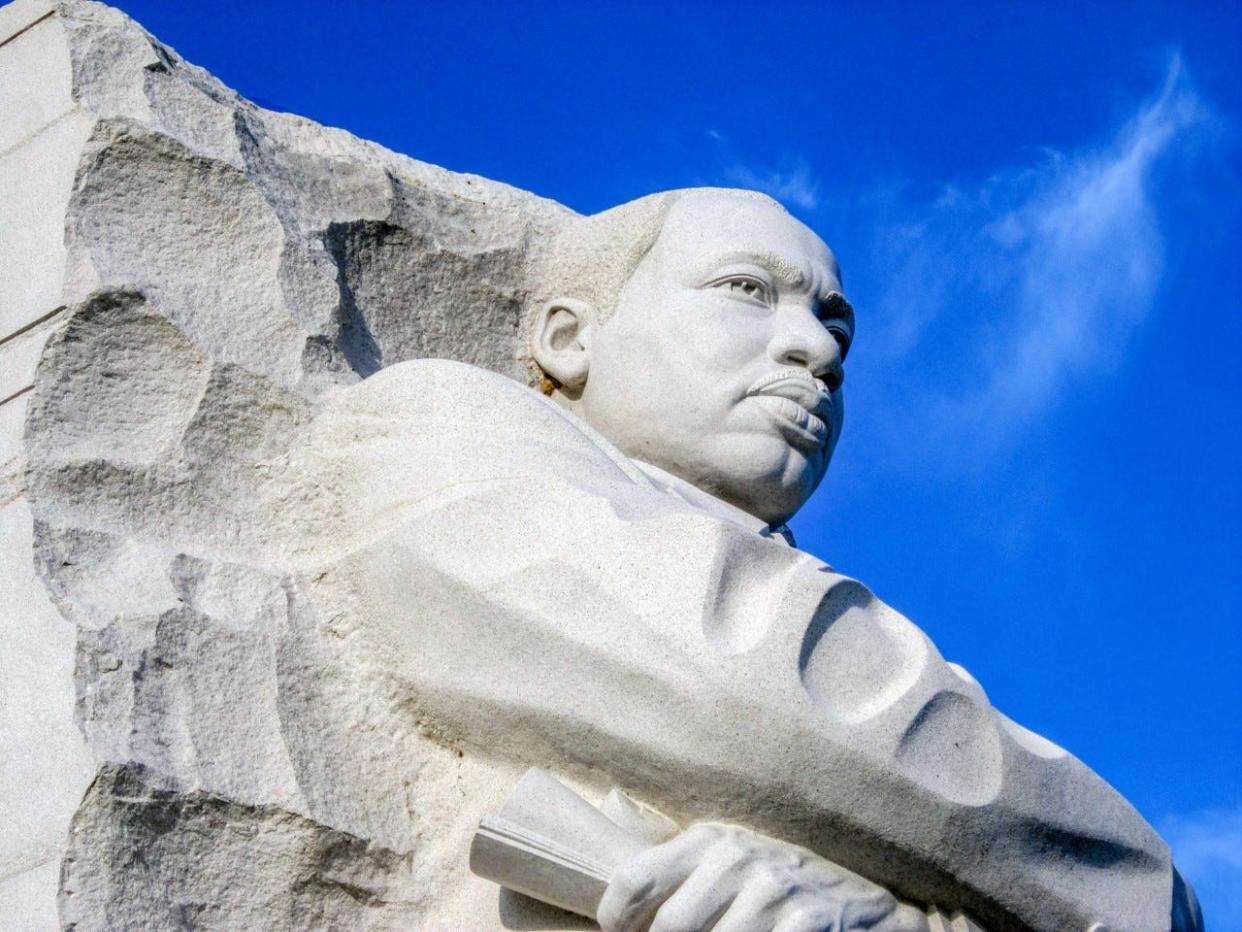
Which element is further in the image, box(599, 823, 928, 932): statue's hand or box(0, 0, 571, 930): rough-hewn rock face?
box(0, 0, 571, 930): rough-hewn rock face

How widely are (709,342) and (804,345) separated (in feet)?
0.68

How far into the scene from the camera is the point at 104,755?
3299 millimetres

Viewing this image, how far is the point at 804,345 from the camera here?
174 inches

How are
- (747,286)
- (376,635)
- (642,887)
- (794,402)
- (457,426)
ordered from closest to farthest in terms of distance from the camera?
1. (642,887)
2. (376,635)
3. (457,426)
4. (794,402)
5. (747,286)

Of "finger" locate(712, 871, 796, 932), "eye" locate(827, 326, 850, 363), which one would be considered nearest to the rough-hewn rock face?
"finger" locate(712, 871, 796, 932)

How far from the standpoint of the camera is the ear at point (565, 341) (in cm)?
478

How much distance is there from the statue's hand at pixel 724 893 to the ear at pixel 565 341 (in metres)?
1.68

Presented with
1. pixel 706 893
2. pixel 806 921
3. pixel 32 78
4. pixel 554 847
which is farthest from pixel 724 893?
pixel 32 78

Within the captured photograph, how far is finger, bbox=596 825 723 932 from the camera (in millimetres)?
3182

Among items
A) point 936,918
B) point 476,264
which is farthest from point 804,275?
point 936,918

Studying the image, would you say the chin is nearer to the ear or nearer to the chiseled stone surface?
the chiseled stone surface

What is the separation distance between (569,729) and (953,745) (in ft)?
2.14

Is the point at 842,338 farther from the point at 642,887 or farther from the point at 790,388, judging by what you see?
the point at 642,887

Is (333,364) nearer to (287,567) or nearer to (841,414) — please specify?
(287,567)
